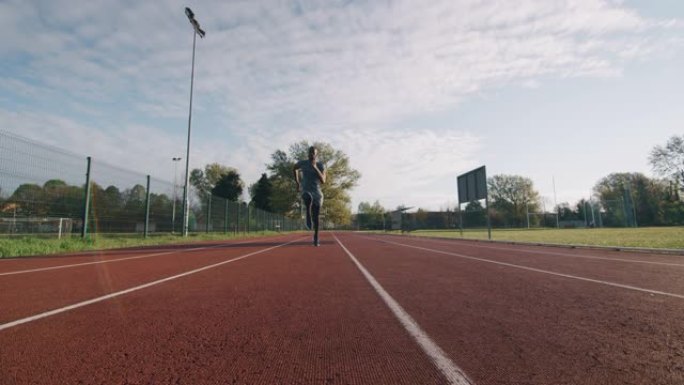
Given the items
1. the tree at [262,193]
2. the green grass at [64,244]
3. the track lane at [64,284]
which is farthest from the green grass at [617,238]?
the tree at [262,193]

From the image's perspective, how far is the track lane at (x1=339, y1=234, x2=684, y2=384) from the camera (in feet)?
5.63

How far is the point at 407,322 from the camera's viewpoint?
102 inches

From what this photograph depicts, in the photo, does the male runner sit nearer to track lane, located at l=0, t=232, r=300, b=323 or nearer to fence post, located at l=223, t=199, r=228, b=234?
track lane, located at l=0, t=232, r=300, b=323

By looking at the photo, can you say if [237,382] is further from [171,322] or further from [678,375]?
[678,375]

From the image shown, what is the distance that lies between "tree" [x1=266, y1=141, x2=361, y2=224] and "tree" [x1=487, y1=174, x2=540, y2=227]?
167ft

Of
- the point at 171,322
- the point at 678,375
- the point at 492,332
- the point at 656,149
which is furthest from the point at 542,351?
the point at 656,149

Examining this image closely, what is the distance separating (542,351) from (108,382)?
7.43 ft

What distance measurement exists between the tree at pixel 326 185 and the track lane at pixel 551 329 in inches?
1984

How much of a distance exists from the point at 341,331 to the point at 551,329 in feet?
4.77

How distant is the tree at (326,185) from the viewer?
180 feet

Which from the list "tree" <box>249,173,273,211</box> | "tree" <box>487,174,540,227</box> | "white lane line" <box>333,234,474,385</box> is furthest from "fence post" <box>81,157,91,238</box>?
"tree" <box>487,174,540,227</box>

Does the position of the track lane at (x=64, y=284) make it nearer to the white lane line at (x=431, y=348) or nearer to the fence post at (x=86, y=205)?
the white lane line at (x=431, y=348)

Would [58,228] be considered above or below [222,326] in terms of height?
above

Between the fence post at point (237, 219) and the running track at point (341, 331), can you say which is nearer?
the running track at point (341, 331)
